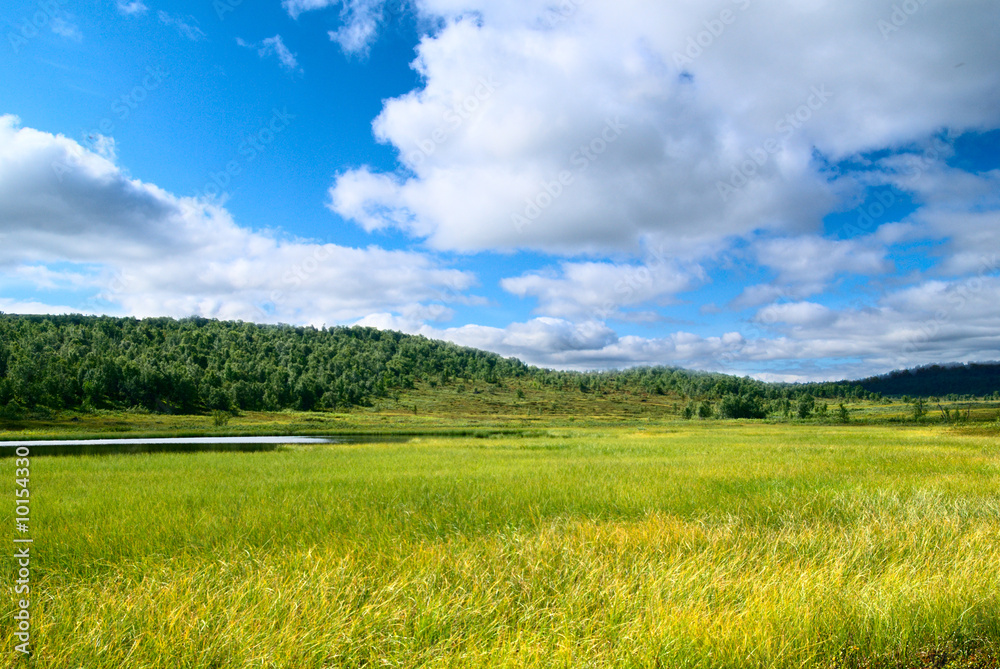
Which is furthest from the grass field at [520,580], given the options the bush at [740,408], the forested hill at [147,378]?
the bush at [740,408]

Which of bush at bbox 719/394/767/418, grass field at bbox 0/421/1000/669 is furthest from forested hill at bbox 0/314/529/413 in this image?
grass field at bbox 0/421/1000/669

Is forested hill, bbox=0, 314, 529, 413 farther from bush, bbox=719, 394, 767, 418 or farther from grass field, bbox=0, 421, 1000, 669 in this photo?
grass field, bbox=0, 421, 1000, 669

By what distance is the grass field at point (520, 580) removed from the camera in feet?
16.4

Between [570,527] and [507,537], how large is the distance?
134 cm

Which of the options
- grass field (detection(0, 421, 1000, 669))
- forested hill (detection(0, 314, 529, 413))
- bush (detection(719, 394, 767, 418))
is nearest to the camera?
grass field (detection(0, 421, 1000, 669))

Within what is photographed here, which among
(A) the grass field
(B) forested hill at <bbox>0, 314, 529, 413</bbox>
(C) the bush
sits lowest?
(C) the bush

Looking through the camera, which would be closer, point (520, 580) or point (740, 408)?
A: point (520, 580)

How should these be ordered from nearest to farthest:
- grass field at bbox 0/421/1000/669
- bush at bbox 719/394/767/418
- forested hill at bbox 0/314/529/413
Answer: grass field at bbox 0/421/1000/669 → forested hill at bbox 0/314/529/413 → bush at bbox 719/394/767/418

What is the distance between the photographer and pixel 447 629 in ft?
18.4

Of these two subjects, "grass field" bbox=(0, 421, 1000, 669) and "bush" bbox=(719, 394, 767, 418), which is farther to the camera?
"bush" bbox=(719, 394, 767, 418)

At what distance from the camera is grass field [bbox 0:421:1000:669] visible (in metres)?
5.01

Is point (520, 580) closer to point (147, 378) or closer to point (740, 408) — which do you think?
point (147, 378)

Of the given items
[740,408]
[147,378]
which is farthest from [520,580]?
[740,408]

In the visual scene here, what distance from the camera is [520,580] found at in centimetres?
672
